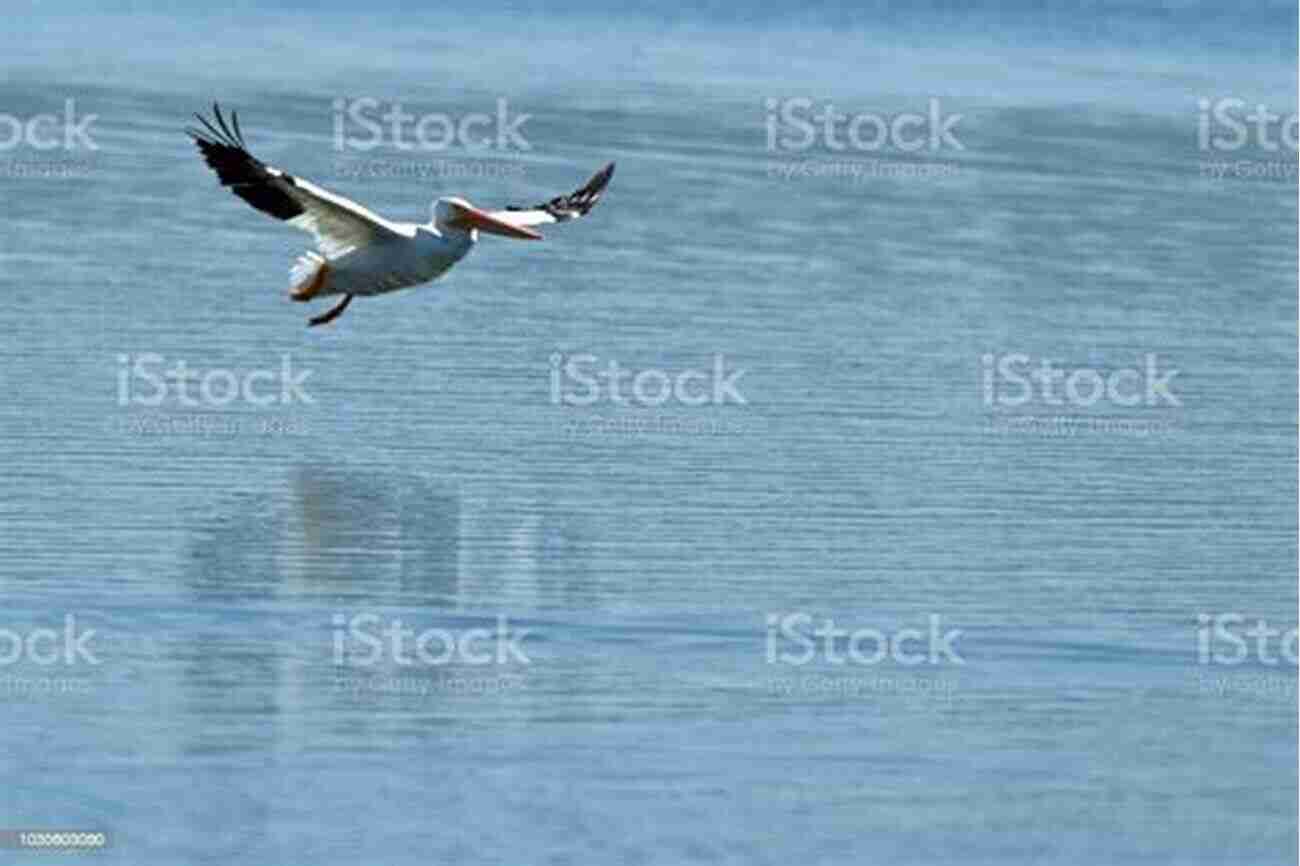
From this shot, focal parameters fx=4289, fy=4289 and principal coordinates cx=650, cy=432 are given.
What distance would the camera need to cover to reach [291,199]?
63.8ft

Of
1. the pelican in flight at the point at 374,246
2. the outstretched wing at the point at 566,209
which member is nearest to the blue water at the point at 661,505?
the pelican in flight at the point at 374,246

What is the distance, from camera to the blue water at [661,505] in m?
14.4

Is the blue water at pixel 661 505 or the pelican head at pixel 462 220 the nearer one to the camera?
the blue water at pixel 661 505

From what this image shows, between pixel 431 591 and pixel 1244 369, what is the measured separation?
6768mm

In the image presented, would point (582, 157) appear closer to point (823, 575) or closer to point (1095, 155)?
point (1095, 155)

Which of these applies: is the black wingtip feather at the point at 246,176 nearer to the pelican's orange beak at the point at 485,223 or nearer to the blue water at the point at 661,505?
the pelican's orange beak at the point at 485,223

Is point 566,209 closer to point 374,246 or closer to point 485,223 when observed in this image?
A: point 485,223

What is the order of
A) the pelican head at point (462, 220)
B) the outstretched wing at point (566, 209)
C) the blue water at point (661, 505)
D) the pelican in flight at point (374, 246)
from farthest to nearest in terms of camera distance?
the outstretched wing at point (566, 209), the pelican head at point (462, 220), the pelican in flight at point (374, 246), the blue water at point (661, 505)

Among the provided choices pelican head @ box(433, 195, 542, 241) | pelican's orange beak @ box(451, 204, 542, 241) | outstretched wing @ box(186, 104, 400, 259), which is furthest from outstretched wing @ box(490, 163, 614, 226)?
outstretched wing @ box(186, 104, 400, 259)

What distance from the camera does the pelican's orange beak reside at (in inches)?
792

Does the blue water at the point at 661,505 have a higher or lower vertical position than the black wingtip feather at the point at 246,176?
lower

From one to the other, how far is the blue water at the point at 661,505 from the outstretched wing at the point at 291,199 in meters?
0.93

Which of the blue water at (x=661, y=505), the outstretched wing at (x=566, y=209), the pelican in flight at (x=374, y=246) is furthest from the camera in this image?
the outstretched wing at (x=566, y=209)

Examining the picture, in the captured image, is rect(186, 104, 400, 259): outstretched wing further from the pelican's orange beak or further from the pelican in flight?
the pelican's orange beak
